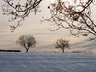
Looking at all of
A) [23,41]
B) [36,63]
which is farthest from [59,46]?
[36,63]

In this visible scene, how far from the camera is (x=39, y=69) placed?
10.7 meters

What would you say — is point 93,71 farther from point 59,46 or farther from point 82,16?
point 59,46

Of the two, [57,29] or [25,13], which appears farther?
[57,29]

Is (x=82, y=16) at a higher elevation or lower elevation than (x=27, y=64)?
higher

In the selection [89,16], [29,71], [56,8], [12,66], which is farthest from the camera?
[12,66]

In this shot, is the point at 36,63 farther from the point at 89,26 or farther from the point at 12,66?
the point at 89,26

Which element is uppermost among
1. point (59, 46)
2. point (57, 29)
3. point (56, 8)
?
point (56, 8)

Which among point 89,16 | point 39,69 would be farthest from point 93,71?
point 89,16

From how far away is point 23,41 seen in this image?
7050cm

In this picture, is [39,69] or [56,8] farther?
[39,69]

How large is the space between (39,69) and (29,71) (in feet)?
1.79

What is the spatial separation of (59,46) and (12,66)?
206ft

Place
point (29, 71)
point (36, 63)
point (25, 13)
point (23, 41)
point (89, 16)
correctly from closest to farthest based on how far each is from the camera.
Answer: point (25, 13) → point (89, 16) → point (29, 71) → point (36, 63) → point (23, 41)

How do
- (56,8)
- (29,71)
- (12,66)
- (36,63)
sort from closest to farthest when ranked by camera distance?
(56,8) → (29,71) → (12,66) → (36,63)
